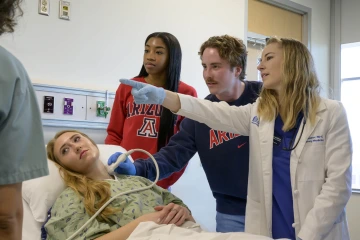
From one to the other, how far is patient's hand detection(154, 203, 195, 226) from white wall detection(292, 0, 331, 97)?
2743 mm

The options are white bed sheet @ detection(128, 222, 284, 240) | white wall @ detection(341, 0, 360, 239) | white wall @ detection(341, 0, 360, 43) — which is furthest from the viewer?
white wall @ detection(341, 0, 360, 43)

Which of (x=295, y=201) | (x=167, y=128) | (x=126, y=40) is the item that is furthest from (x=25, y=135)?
(x=126, y=40)

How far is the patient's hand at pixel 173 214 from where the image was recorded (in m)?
1.54

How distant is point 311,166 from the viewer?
1.56 meters

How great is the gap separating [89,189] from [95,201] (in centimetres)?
6

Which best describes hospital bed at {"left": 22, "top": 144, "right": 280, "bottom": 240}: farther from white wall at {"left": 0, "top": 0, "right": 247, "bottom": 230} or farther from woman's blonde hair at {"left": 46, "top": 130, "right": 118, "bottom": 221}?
white wall at {"left": 0, "top": 0, "right": 247, "bottom": 230}

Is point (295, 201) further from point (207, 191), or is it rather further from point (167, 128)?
point (207, 191)

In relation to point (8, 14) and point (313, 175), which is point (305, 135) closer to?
point (313, 175)

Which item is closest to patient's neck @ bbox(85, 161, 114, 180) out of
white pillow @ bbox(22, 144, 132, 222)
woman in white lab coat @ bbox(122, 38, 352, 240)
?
white pillow @ bbox(22, 144, 132, 222)

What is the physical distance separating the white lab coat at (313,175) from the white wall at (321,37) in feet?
8.11

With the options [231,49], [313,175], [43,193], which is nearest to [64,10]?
→ [231,49]

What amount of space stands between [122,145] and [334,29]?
109 inches

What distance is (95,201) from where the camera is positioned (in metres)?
1.58

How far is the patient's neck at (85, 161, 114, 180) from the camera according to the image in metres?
1.76
